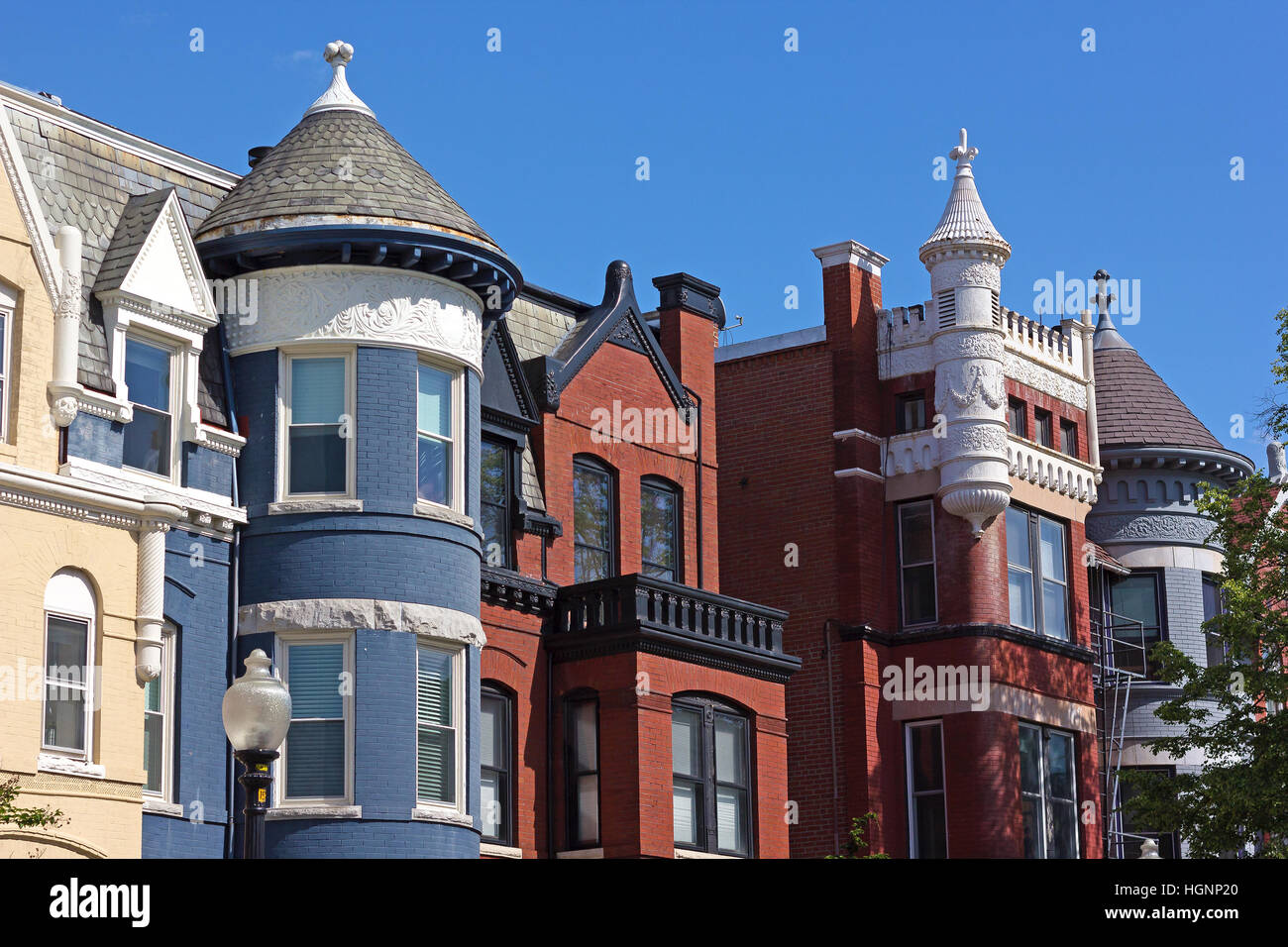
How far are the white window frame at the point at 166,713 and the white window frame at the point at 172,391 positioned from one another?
1819 millimetres

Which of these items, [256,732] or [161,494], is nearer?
[256,732]

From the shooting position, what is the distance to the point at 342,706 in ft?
79.5

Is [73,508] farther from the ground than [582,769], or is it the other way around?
[73,508]

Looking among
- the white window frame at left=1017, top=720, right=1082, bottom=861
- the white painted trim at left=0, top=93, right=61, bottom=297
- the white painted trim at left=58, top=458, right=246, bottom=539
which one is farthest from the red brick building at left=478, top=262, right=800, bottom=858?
the white painted trim at left=0, top=93, right=61, bottom=297

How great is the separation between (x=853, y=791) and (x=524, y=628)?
26.1 ft

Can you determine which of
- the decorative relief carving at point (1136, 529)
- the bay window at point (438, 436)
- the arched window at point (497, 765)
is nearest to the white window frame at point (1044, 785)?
the decorative relief carving at point (1136, 529)

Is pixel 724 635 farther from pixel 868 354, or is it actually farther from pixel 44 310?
pixel 44 310

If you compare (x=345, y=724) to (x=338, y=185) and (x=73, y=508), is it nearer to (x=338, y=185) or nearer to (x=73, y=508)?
(x=73, y=508)

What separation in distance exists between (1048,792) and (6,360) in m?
20.5

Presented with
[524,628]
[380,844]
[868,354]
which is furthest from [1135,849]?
[380,844]

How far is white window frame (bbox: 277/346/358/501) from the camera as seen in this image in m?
24.9

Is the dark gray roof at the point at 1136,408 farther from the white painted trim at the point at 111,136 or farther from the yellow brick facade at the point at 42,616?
the yellow brick facade at the point at 42,616

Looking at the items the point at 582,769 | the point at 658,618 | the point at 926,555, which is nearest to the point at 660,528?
the point at 658,618

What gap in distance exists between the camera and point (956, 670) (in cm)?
3384
